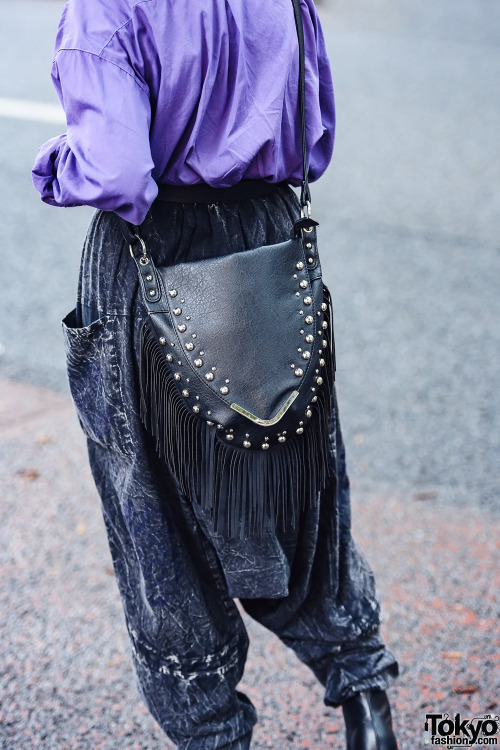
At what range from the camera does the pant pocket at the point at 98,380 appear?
1.68 metres

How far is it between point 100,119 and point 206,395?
498 mm

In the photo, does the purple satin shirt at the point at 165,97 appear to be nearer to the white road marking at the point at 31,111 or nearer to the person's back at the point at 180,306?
the person's back at the point at 180,306

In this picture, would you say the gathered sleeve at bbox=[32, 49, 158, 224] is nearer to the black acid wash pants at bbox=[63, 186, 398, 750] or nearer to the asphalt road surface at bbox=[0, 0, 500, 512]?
the black acid wash pants at bbox=[63, 186, 398, 750]

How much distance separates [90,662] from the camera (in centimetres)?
250

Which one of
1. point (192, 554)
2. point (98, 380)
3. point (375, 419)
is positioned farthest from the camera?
point (375, 419)

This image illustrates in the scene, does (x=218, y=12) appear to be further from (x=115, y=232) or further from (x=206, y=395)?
(x=206, y=395)

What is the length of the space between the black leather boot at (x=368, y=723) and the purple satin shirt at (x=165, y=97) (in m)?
1.14

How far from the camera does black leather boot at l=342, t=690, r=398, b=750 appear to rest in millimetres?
1978

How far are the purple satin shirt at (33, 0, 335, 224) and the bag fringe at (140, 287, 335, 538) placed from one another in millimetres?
283

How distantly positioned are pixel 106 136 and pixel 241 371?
1.51ft

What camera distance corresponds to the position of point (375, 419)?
3721 millimetres

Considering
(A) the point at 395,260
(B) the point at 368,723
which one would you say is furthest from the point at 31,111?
(B) the point at 368,723

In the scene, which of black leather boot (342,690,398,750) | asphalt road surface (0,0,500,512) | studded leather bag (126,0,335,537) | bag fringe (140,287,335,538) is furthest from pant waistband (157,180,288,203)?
asphalt road surface (0,0,500,512)

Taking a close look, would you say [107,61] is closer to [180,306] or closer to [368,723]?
[180,306]
